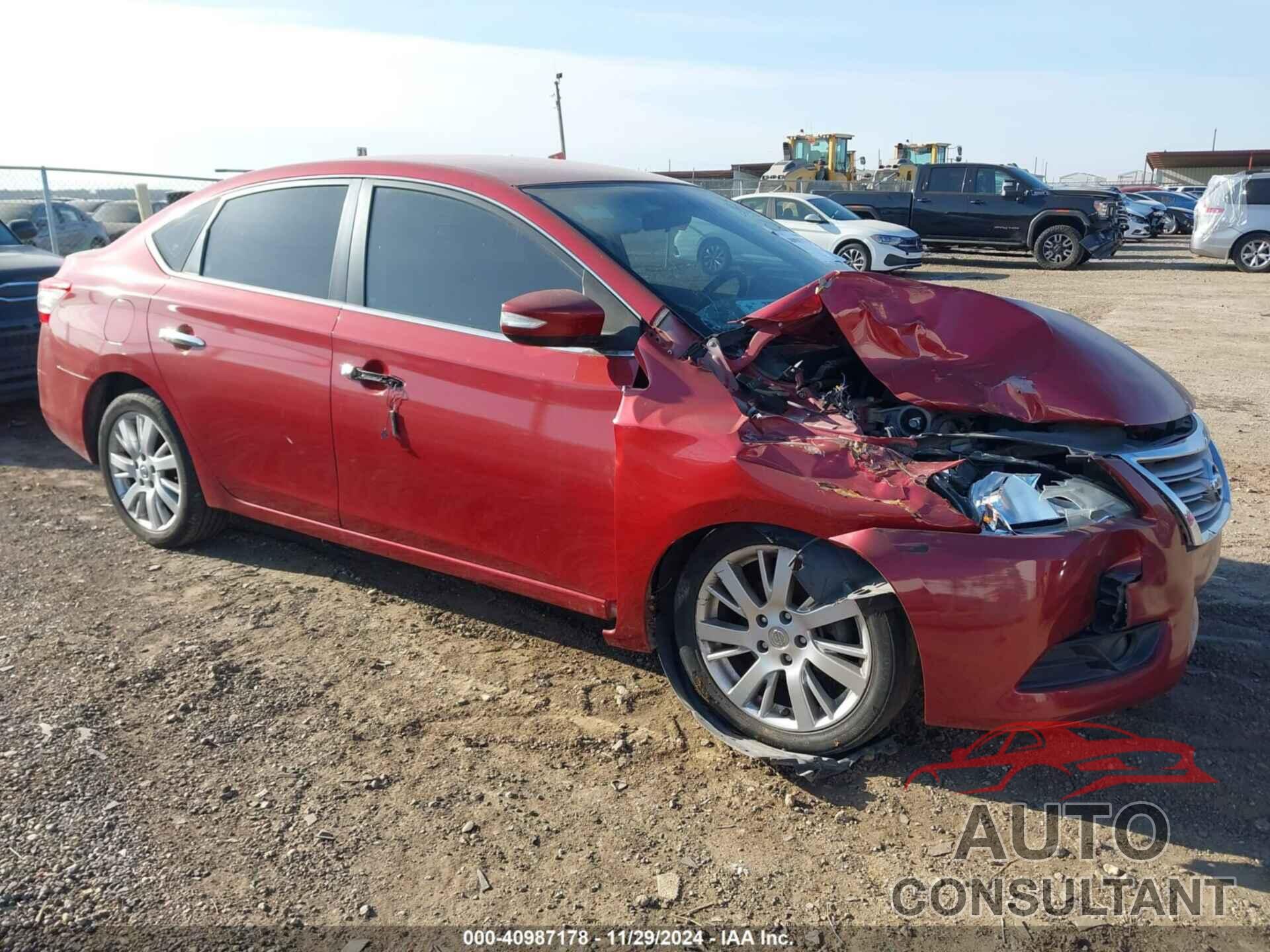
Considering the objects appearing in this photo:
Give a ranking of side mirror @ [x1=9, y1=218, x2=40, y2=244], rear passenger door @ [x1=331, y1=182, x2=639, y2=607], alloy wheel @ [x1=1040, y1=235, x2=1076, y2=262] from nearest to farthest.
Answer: rear passenger door @ [x1=331, y1=182, x2=639, y2=607], side mirror @ [x1=9, y1=218, x2=40, y2=244], alloy wheel @ [x1=1040, y1=235, x2=1076, y2=262]

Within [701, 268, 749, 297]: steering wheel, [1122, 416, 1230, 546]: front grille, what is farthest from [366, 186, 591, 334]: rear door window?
[1122, 416, 1230, 546]: front grille

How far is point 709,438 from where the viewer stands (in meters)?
2.97

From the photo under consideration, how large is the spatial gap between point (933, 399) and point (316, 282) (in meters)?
2.42

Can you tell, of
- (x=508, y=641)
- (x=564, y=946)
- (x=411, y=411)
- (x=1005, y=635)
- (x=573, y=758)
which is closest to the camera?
(x=564, y=946)

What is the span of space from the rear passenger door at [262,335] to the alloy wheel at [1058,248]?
61.9 feet

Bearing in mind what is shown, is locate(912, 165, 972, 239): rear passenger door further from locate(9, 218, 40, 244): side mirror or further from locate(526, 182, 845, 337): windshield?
locate(526, 182, 845, 337): windshield

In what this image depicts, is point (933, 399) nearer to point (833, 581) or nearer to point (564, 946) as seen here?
point (833, 581)

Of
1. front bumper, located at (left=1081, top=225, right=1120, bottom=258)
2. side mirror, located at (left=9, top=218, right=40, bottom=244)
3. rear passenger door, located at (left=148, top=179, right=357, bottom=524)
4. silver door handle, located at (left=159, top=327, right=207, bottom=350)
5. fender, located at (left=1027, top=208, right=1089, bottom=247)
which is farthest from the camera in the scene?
front bumper, located at (left=1081, top=225, right=1120, bottom=258)

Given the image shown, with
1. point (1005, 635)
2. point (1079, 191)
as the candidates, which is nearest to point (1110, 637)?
point (1005, 635)

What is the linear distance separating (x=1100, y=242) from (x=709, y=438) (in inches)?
770

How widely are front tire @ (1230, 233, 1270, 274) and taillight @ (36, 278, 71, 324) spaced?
65.2 feet

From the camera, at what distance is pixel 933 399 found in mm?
2926

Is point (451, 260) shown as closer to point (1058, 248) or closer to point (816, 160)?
point (1058, 248)

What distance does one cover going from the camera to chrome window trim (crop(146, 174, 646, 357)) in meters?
3.30
